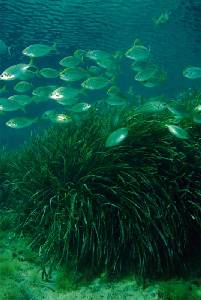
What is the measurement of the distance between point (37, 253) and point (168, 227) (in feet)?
8.49

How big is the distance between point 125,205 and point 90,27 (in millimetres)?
29674

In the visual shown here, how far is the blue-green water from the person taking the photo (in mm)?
28516

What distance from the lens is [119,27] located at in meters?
34.9

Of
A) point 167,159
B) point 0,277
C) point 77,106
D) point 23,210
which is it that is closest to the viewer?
point 0,277

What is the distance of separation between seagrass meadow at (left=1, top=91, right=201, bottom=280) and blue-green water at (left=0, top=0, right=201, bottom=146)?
55.9 feet

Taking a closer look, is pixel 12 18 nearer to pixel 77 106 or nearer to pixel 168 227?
pixel 77 106

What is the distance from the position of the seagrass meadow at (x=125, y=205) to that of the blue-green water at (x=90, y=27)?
17.1 m

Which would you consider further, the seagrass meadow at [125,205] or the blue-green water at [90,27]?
the blue-green water at [90,27]

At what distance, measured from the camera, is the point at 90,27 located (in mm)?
33562

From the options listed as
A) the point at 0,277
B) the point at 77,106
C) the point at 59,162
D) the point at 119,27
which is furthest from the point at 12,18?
the point at 0,277

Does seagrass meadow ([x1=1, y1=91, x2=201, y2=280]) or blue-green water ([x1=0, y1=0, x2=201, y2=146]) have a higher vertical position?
blue-green water ([x1=0, y1=0, x2=201, y2=146])

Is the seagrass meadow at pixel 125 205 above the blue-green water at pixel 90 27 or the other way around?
the other way around

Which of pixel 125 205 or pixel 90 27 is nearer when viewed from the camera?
pixel 125 205

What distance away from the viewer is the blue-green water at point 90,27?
28516mm
